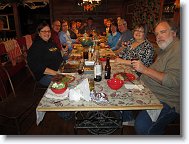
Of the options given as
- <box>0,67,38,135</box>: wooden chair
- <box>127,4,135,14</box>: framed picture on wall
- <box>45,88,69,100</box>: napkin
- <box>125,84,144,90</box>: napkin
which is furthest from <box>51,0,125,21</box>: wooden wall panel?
<box>45,88,69,100</box>: napkin

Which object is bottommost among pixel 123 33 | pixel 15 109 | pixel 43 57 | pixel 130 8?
pixel 15 109

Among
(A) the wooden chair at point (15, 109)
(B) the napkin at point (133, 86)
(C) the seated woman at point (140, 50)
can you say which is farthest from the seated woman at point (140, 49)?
(A) the wooden chair at point (15, 109)

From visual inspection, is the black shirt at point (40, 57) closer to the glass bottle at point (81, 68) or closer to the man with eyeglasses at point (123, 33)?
the glass bottle at point (81, 68)

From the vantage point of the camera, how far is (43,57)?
2.53m

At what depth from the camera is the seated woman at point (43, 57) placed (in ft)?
8.02

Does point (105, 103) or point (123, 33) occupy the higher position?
point (123, 33)

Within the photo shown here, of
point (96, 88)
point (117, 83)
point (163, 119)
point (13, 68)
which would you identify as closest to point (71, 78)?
point (96, 88)

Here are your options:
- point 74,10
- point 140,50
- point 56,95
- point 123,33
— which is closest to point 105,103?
point 56,95

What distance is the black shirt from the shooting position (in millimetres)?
2441

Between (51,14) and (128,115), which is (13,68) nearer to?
(128,115)

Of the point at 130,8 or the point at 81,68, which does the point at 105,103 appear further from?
the point at 130,8

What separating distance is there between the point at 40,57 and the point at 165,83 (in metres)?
1.65

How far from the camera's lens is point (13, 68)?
389cm

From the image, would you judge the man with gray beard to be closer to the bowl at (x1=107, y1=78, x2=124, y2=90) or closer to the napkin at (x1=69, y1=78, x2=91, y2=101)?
the bowl at (x1=107, y1=78, x2=124, y2=90)
